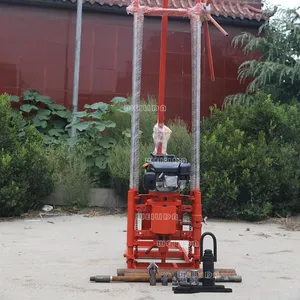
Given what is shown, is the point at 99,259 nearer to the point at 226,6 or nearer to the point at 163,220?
the point at 163,220

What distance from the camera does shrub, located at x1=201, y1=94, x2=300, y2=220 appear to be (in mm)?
9039

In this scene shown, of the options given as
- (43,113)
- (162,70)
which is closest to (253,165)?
(162,70)

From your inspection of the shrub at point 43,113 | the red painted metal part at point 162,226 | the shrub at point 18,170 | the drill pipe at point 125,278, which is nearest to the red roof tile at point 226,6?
the shrub at point 43,113

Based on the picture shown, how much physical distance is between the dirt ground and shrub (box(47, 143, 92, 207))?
0.54 meters

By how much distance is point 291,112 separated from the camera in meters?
10.1

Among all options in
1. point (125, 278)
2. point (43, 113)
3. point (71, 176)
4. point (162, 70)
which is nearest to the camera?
point (125, 278)

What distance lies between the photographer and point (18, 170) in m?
9.00

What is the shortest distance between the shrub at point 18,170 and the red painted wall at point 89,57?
7.38 ft

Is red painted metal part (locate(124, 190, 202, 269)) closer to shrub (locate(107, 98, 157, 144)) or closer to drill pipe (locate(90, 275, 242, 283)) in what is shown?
drill pipe (locate(90, 275, 242, 283))

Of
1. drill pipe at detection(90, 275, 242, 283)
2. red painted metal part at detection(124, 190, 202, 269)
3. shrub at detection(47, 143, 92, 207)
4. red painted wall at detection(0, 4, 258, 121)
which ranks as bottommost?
drill pipe at detection(90, 275, 242, 283)

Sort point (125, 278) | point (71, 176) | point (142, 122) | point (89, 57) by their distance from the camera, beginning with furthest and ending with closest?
point (89, 57)
point (142, 122)
point (71, 176)
point (125, 278)

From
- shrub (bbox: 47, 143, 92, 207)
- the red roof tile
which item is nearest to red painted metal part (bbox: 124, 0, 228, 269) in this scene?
shrub (bbox: 47, 143, 92, 207)

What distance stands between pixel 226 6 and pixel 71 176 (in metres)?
5.92

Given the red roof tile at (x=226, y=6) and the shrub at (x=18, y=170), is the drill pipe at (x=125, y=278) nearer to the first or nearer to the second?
the shrub at (x=18, y=170)
